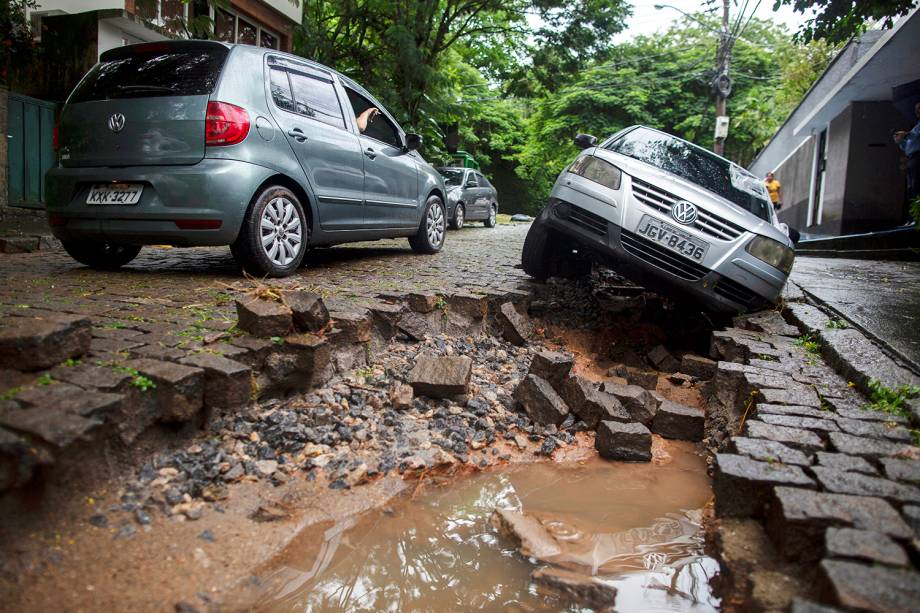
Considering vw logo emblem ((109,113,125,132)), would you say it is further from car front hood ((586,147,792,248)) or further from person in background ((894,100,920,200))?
person in background ((894,100,920,200))

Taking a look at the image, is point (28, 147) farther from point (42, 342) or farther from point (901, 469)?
point (901, 469)

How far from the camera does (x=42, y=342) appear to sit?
2406mm

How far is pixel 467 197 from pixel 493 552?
14.6m

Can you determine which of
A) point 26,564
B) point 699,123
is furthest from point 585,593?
point 699,123

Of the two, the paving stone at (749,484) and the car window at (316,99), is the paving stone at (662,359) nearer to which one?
the paving stone at (749,484)

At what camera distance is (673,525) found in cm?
256

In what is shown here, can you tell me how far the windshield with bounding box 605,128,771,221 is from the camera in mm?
5246

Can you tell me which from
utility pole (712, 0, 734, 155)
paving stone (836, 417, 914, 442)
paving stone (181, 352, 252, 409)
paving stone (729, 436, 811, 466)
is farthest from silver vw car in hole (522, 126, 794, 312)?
utility pole (712, 0, 734, 155)

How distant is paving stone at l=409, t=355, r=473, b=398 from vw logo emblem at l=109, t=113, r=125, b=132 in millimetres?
2823

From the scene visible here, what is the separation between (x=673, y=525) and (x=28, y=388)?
256cm

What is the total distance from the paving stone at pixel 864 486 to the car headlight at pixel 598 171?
2941 millimetres

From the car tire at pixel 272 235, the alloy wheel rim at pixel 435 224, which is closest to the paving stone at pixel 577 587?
the car tire at pixel 272 235

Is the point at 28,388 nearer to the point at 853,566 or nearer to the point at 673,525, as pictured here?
the point at 673,525

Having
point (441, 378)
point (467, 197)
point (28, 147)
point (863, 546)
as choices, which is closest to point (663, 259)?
point (441, 378)
